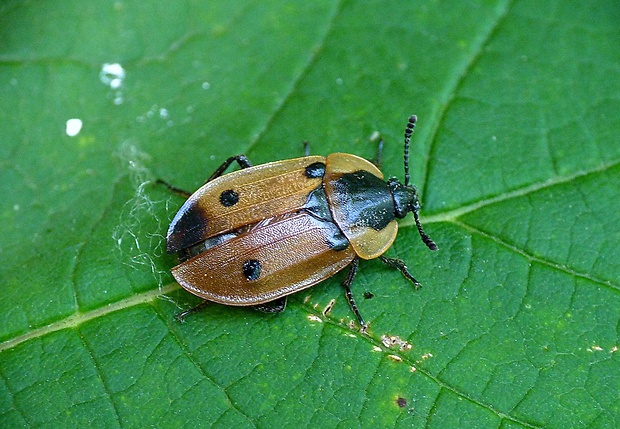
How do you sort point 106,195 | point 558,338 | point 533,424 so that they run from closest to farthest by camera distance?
point 533,424
point 558,338
point 106,195

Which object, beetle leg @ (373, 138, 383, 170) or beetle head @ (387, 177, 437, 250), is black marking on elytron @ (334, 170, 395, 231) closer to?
beetle head @ (387, 177, 437, 250)

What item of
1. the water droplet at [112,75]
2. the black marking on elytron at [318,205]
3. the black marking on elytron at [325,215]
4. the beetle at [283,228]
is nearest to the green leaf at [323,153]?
the water droplet at [112,75]

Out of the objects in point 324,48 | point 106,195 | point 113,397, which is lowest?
point 113,397

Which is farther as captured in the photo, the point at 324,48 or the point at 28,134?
the point at 324,48

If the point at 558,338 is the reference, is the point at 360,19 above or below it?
above

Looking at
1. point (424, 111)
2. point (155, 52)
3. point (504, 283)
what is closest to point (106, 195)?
point (155, 52)

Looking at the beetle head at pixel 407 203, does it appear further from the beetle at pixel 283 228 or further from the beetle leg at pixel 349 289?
the beetle leg at pixel 349 289

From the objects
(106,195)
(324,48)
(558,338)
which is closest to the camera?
(558,338)

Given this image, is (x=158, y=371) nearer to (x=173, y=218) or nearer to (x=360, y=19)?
(x=173, y=218)
